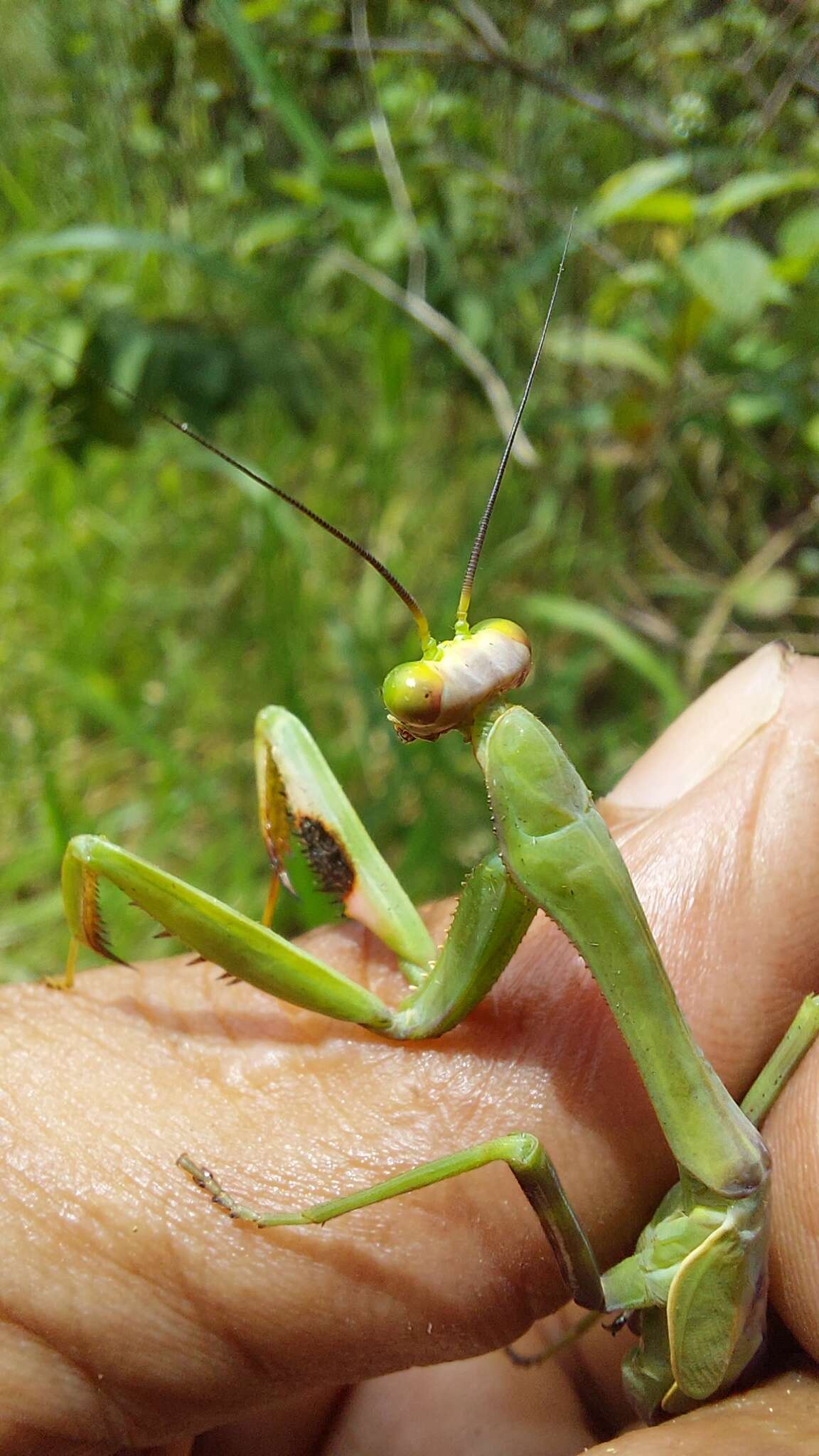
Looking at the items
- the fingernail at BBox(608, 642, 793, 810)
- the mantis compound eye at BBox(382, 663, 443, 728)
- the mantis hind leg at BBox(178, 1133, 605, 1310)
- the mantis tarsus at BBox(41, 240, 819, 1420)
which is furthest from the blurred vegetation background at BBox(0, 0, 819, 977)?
the mantis compound eye at BBox(382, 663, 443, 728)

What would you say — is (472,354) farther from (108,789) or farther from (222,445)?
(108,789)

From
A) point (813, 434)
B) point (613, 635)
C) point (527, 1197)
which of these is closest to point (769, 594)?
point (613, 635)

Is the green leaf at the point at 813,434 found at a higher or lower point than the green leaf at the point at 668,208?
lower

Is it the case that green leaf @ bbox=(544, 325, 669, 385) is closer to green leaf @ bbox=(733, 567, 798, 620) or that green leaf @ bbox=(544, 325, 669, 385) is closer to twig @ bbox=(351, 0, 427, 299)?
twig @ bbox=(351, 0, 427, 299)

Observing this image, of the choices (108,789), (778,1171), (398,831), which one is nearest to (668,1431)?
(778,1171)

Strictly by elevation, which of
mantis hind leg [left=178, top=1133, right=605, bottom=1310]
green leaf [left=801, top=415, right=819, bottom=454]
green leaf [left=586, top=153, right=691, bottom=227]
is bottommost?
mantis hind leg [left=178, top=1133, right=605, bottom=1310]

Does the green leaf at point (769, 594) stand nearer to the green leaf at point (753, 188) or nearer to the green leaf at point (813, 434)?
the green leaf at point (813, 434)

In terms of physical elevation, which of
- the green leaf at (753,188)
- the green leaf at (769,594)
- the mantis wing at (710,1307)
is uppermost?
the green leaf at (753,188)

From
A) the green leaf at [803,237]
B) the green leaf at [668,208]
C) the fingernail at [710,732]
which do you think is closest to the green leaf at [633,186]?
the green leaf at [668,208]
